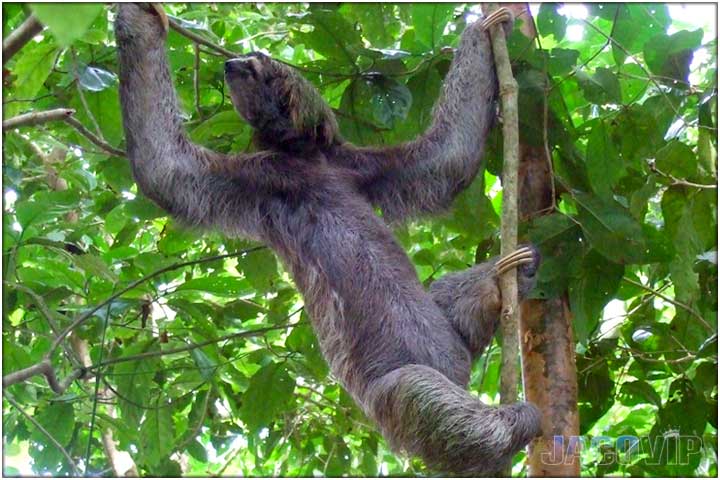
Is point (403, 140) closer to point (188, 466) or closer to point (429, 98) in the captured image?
point (429, 98)

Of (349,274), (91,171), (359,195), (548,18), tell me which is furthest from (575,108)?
(91,171)

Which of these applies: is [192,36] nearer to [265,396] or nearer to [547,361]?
[265,396]

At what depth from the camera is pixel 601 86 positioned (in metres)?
5.08

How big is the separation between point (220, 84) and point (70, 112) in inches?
97.1

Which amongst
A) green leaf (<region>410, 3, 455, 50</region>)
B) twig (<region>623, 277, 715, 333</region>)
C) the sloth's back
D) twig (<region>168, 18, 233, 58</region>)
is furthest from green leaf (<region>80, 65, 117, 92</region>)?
twig (<region>623, 277, 715, 333</region>)

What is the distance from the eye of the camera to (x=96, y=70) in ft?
16.5

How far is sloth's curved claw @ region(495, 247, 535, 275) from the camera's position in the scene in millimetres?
4398

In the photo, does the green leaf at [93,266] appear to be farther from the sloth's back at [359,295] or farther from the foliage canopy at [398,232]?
the sloth's back at [359,295]

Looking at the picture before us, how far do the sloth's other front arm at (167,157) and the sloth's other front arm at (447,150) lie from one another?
75cm

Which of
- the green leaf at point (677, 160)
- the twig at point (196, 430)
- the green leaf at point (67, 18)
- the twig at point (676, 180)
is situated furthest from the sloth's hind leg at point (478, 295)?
the green leaf at point (67, 18)

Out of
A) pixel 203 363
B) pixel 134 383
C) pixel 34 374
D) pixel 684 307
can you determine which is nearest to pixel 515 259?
pixel 684 307

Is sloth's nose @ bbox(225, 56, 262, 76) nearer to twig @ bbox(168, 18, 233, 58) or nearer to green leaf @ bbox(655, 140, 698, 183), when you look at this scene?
twig @ bbox(168, 18, 233, 58)

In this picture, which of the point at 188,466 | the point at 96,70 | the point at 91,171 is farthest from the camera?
the point at 188,466

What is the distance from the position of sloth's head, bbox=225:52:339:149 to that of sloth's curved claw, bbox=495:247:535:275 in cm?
166
